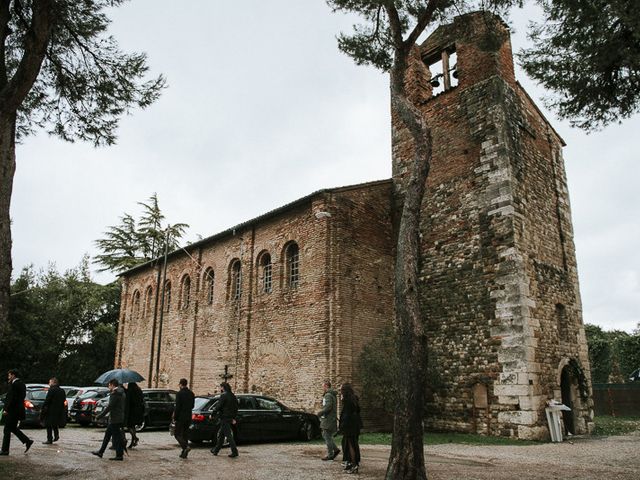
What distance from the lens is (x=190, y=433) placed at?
12281mm

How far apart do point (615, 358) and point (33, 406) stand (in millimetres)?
25955

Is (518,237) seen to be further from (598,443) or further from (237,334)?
(237,334)

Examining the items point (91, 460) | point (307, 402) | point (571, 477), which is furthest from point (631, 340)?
point (91, 460)

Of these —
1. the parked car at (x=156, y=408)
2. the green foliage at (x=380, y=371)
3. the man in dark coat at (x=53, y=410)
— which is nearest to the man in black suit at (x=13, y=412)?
the man in dark coat at (x=53, y=410)

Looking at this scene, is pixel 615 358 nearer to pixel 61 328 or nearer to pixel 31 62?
pixel 31 62

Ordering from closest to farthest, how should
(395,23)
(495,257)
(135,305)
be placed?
(395,23) → (495,257) → (135,305)

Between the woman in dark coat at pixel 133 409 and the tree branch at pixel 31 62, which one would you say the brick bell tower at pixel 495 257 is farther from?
the tree branch at pixel 31 62

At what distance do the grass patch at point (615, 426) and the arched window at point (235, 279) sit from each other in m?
13.2

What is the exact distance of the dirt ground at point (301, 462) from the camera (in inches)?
330

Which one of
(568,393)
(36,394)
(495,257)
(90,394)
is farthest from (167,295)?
(568,393)

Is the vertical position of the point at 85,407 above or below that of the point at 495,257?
below

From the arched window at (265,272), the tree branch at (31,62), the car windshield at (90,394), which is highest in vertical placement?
the tree branch at (31,62)

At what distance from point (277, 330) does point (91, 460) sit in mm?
8245

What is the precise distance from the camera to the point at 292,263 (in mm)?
18266
